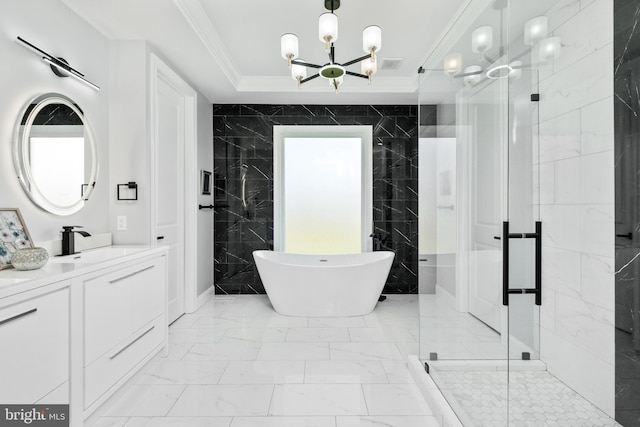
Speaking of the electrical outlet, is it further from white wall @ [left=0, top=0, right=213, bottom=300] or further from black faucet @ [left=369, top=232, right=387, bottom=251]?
black faucet @ [left=369, top=232, right=387, bottom=251]

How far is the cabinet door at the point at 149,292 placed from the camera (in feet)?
7.07

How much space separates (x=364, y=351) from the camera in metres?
2.72

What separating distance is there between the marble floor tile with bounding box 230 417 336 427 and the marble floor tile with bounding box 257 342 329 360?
0.74 m

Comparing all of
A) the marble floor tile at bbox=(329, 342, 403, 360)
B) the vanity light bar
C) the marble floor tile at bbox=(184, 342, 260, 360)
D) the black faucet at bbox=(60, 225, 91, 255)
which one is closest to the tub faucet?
the marble floor tile at bbox=(329, 342, 403, 360)

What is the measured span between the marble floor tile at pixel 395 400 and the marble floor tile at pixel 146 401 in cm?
120

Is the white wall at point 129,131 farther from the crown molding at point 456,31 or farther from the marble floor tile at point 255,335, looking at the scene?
the crown molding at point 456,31

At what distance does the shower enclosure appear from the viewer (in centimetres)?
146

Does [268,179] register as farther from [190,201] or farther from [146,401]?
[146,401]

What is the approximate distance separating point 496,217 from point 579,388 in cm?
84

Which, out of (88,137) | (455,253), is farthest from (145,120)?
(455,253)

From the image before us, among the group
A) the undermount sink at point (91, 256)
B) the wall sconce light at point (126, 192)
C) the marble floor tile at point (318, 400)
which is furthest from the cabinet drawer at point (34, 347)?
the wall sconce light at point (126, 192)

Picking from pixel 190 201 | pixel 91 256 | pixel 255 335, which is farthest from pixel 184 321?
pixel 91 256

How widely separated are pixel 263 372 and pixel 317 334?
815 millimetres

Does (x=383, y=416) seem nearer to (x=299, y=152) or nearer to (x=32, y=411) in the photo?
(x=32, y=411)
